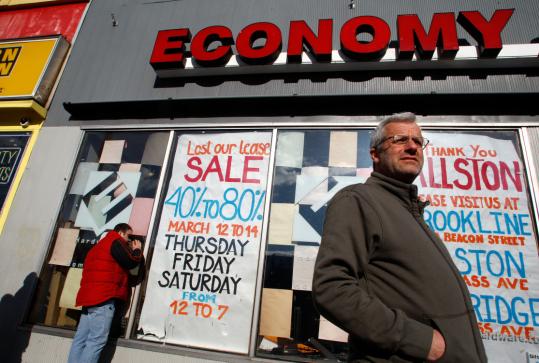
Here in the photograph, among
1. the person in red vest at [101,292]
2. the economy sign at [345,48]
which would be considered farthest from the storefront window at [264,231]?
the economy sign at [345,48]

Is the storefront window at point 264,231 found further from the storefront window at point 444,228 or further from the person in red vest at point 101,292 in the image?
the person in red vest at point 101,292

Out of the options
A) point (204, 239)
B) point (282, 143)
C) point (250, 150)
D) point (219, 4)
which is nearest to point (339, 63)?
point (282, 143)

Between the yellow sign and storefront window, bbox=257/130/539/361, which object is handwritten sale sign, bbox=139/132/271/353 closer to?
storefront window, bbox=257/130/539/361

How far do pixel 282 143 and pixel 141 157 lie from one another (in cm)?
231

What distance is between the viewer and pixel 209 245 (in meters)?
4.09

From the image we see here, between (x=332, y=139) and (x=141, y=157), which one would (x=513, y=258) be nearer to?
(x=332, y=139)

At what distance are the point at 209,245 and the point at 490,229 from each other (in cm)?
353

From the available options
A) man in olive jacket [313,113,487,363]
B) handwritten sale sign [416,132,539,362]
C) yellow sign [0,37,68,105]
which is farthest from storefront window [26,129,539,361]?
man in olive jacket [313,113,487,363]

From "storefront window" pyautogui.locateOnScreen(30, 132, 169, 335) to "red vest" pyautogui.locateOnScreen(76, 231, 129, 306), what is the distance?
595mm

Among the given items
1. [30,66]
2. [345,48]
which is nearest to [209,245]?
[345,48]

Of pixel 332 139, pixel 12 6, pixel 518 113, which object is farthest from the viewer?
pixel 12 6

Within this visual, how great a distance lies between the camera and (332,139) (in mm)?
4312

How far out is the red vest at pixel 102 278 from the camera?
142 inches

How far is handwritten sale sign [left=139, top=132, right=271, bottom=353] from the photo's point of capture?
12.4 ft
